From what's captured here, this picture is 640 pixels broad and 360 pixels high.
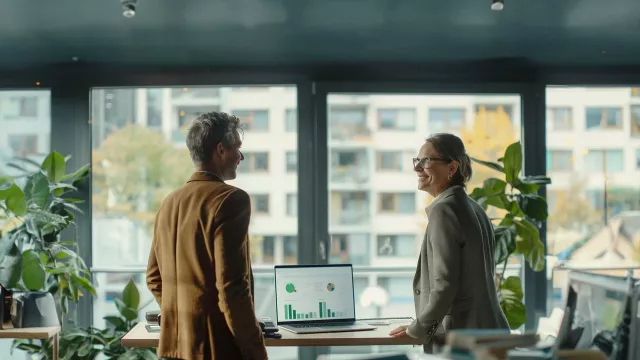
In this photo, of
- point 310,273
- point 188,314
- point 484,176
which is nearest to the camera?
point 188,314

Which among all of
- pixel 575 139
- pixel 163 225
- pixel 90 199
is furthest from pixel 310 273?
pixel 575 139

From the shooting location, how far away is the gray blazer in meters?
2.66

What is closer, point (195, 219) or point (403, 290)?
point (195, 219)

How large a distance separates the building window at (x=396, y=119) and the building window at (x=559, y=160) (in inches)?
37.2

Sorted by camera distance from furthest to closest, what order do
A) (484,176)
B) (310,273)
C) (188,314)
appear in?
1. (484,176)
2. (310,273)
3. (188,314)

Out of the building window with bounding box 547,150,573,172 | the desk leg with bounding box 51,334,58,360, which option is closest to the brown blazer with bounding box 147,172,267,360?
the desk leg with bounding box 51,334,58,360

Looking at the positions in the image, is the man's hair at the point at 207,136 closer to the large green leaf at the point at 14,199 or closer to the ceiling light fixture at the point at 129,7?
the ceiling light fixture at the point at 129,7

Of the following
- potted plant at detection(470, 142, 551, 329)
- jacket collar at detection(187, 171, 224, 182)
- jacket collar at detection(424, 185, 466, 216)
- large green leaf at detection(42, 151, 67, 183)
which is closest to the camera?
jacket collar at detection(187, 171, 224, 182)

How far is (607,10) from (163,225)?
2615mm

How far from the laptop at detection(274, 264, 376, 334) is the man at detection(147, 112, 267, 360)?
1.00 metres

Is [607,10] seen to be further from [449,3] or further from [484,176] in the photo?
[484,176]

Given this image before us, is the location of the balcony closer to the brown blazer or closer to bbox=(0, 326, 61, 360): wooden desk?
bbox=(0, 326, 61, 360): wooden desk

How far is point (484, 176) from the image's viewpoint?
4691 millimetres

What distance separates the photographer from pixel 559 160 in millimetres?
4727
